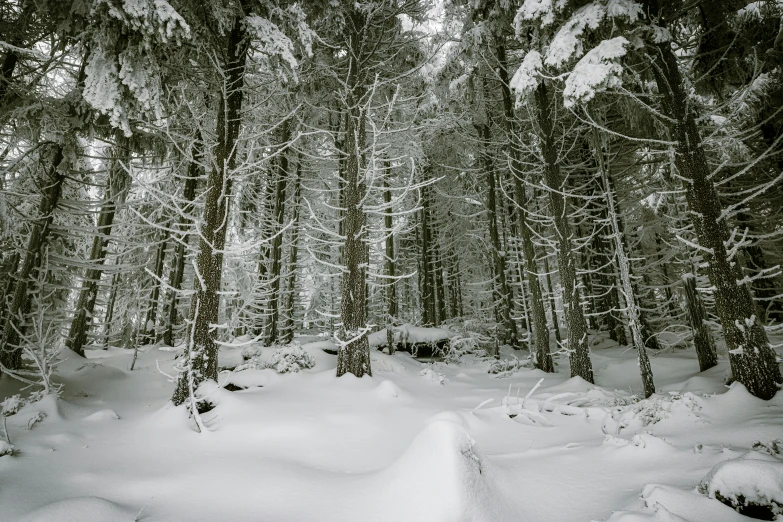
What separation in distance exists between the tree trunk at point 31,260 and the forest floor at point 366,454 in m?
0.80

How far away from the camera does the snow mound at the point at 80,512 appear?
2.20m

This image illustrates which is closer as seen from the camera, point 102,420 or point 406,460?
point 406,460

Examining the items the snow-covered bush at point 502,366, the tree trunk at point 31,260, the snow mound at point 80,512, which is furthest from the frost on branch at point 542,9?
the tree trunk at point 31,260

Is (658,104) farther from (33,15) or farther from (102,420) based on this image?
(33,15)

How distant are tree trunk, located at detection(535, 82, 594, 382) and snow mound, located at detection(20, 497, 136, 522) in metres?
8.10

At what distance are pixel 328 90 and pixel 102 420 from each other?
30.3 feet

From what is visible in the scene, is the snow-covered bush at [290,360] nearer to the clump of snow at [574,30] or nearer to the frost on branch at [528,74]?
the frost on branch at [528,74]

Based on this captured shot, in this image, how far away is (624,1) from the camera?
17.2ft

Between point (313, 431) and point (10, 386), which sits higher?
point (10, 386)

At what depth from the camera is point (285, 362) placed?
7.71 meters

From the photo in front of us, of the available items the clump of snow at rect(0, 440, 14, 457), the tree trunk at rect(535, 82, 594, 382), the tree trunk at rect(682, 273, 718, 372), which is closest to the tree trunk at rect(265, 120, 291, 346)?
the tree trunk at rect(535, 82, 594, 382)

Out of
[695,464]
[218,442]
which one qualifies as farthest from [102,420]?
[695,464]

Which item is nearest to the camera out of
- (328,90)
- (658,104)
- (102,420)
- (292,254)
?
(102,420)

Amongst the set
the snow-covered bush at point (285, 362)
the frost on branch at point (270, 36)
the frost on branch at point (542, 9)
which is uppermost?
the frost on branch at point (542, 9)
